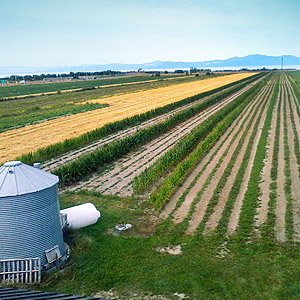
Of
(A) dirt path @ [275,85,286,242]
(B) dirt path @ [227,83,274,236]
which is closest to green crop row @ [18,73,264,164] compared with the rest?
(B) dirt path @ [227,83,274,236]

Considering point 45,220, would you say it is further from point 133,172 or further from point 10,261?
point 133,172

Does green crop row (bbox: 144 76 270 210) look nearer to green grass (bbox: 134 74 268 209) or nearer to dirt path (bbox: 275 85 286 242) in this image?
green grass (bbox: 134 74 268 209)

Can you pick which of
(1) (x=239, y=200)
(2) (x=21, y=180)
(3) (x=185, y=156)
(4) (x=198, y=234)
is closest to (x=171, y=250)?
(4) (x=198, y=234)

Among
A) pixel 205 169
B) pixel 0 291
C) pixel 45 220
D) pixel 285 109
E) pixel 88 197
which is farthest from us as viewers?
pixel 285 109

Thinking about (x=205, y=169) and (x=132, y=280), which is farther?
(x=205, y=169)

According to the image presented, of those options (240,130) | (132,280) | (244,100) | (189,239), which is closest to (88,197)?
Result: (189,239)

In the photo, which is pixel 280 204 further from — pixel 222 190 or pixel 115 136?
pixel 115 136

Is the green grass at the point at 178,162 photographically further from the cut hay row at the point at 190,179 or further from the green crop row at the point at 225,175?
the green crop row at the point at 225,175

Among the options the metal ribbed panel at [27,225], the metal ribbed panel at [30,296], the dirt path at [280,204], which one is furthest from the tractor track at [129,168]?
the metal ribbed panel at [30,296]
